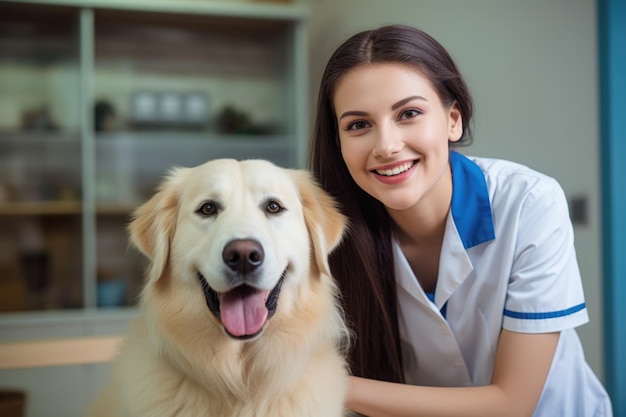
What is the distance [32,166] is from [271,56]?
184 cm

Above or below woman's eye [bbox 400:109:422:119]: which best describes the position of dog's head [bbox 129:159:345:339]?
below

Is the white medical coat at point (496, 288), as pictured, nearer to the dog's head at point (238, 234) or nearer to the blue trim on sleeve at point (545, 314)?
the blue trim on sleeve at point (545, 314)

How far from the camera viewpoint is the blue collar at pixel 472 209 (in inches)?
56.9

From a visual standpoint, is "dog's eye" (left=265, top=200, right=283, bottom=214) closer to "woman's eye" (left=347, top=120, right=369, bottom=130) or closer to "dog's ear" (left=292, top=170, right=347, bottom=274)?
"dog's ear" (left=292, top=170, right=347, bottom=274)

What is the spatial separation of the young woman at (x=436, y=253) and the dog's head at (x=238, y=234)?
0.16 metres

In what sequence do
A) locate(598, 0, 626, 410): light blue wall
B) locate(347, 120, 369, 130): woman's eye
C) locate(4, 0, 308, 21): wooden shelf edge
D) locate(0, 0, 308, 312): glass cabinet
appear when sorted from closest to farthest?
locate(347, 120, 369, 130): woman's eye
locate(598, 0, 626, 410): light blue wall
locate(4, 0, 308, 21): wooden shelf edge
locate(0, 0, 308, 312): glass cabinet

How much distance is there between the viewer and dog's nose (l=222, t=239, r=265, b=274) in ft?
3.57

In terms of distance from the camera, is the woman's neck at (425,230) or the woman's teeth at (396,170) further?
the woman's neck at (425,230)

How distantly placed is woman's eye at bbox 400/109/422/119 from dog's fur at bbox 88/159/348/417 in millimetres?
257

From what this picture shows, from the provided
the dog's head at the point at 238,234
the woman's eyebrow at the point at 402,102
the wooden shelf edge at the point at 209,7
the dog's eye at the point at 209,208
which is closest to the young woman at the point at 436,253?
the woman's eyebrow at the point at 402,102

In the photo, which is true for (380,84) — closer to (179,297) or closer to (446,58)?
(446,58)

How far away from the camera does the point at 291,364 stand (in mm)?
1236

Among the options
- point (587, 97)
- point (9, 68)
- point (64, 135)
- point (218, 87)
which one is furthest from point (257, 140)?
point (587, 97)

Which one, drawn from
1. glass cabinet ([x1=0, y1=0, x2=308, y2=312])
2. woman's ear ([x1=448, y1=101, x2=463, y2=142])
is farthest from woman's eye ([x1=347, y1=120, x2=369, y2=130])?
glass cabinet ([x1=0, y1=0, x2=308, y2=312])
